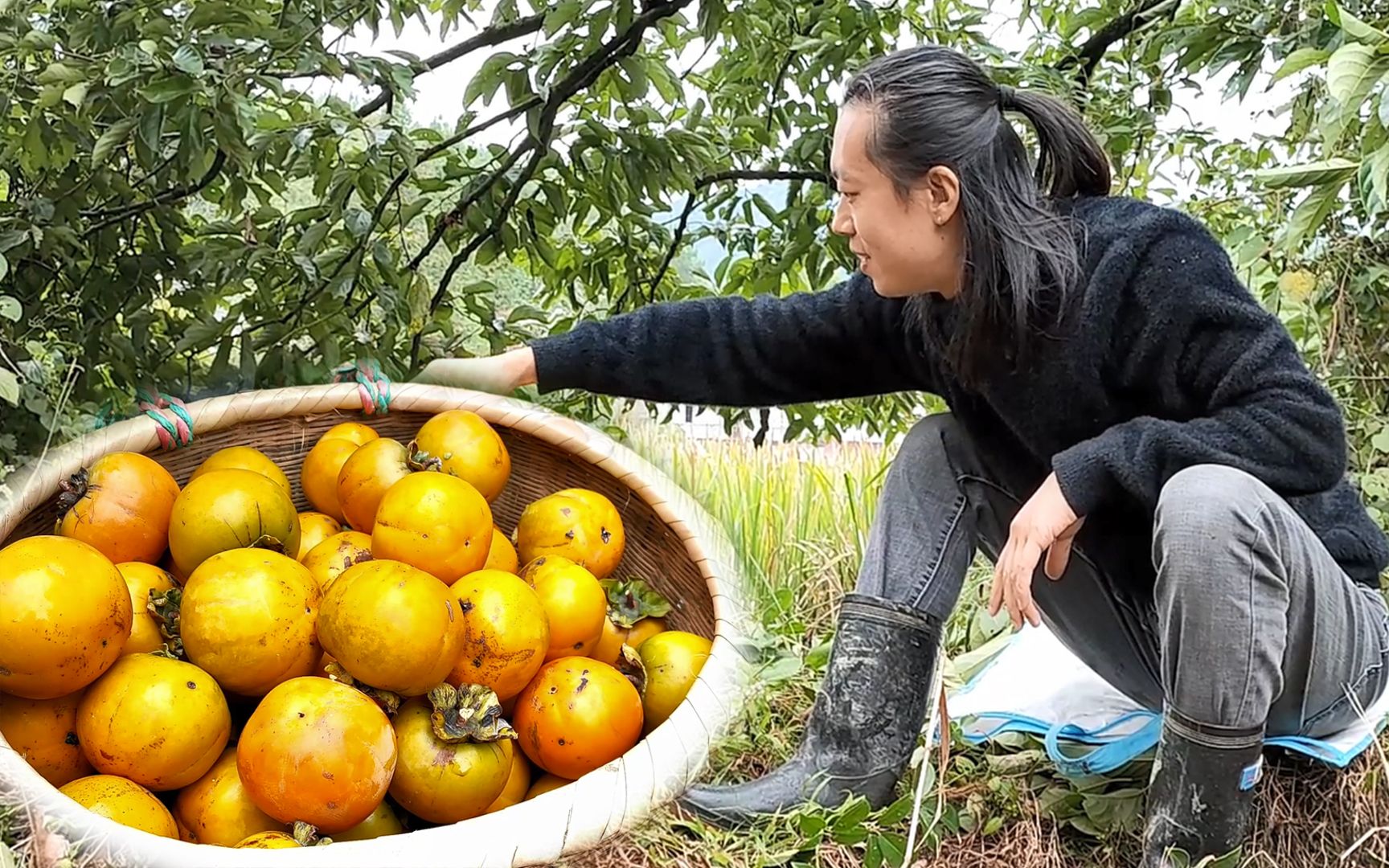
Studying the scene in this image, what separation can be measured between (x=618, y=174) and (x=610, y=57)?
207 millimetres

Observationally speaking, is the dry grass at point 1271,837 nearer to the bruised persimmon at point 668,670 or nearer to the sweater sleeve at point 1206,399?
the bruised persimmon at point 668,670

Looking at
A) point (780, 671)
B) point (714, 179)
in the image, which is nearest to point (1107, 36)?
point (714, 179)

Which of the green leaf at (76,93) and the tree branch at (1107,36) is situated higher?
the tree branch at (1107,36)

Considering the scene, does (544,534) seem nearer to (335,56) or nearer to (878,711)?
(878,711)

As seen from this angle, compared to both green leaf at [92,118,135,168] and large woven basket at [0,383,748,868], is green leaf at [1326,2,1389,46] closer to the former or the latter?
large woven basket at [0,383,748,868]

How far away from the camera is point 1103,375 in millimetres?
1444

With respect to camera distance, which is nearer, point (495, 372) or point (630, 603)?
point (630, 603)

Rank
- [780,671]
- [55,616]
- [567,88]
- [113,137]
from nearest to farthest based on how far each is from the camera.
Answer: [55,616] < [113,137] < [780,671] < [567,88]

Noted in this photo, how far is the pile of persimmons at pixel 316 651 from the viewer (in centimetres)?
99

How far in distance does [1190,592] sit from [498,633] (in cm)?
71

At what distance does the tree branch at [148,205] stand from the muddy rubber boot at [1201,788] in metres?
1.57

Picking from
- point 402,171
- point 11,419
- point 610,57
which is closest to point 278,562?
point 11,419

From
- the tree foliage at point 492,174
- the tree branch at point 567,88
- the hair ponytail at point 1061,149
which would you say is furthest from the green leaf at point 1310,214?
the tree branch at point 567,88

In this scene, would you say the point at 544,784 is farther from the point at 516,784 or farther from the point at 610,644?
the point at 610,644
